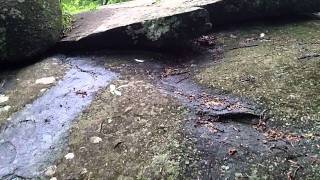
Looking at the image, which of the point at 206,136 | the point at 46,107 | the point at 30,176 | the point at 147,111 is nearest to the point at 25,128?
the point at 46,107

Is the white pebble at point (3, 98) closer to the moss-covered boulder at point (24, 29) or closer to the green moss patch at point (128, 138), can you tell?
the moss-covered boulder at point (24, 29)

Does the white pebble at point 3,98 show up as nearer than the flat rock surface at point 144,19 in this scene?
Yes

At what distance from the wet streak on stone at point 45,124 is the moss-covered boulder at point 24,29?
719 millimetres

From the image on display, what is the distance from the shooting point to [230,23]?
7.39 m

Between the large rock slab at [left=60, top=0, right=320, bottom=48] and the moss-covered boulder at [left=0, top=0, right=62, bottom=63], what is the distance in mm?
357

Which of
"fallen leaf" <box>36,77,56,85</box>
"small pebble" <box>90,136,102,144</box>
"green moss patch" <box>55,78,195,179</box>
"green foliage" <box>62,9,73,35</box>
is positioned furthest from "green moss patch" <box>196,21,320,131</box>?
"green foliage" <box>62,9,73,35</box>

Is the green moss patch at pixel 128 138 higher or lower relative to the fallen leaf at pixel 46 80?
lower

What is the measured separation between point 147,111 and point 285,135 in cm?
156

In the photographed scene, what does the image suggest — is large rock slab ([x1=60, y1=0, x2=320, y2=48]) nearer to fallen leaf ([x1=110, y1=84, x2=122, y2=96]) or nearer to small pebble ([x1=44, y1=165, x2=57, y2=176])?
fallen leaf ([x1=110, y1=84, x2=122, y2=96])

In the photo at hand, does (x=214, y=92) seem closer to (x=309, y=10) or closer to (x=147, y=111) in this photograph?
(x=147, y=111)

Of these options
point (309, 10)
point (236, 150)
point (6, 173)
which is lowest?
point (6, 173)

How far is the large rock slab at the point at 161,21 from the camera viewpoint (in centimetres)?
619

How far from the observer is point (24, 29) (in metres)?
5.88

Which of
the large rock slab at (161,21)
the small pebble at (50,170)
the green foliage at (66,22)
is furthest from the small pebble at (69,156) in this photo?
the green foliage at (66,22)
